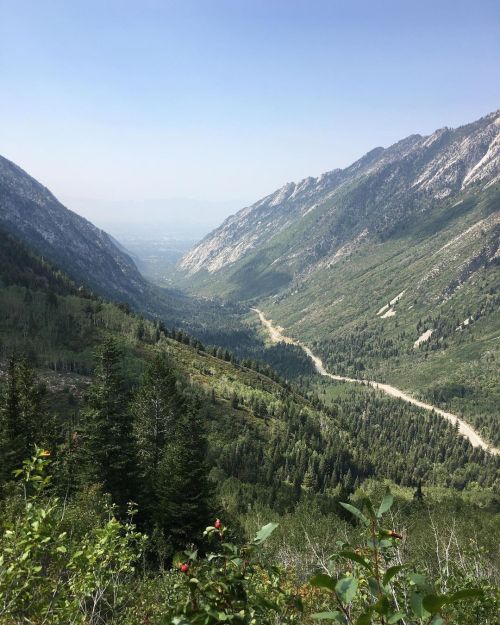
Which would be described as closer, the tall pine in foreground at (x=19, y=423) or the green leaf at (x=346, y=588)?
the green leaf at (x=346, y=588)

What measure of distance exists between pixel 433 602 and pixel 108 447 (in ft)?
160

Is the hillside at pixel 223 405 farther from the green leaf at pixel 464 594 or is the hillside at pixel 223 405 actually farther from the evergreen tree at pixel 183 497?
the green leaf at pixel 464 594

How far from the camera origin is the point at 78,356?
15675 cm

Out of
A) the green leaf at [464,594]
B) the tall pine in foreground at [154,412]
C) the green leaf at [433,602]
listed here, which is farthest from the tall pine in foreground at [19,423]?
the green leaf at [464,594]

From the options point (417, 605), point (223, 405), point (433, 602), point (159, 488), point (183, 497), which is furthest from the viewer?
point (223, 405)

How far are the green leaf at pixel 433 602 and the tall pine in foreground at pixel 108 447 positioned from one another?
4766 centimetres

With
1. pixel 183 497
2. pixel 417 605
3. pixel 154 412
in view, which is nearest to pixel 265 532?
pixel 417 605

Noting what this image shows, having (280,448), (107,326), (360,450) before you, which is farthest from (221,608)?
(107,326)

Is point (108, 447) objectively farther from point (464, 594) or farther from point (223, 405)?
point (223, 405)

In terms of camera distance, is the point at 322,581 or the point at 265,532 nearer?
the point at 322,581

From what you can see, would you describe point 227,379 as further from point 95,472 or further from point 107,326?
point 95,472

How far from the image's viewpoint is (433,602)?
3684 mm

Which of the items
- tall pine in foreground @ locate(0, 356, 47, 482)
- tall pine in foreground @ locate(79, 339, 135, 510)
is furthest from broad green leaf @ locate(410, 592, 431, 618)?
tall pine in foreground @ locate(79, 339, 135, 510)

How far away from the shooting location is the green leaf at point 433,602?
11.9ft
